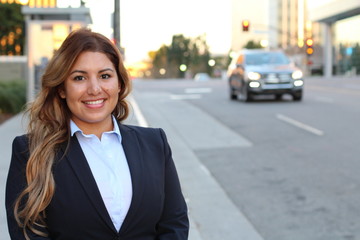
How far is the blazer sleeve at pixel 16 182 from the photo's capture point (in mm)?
2197

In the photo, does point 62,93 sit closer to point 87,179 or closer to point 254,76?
point 87,179

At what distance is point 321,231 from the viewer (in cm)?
563

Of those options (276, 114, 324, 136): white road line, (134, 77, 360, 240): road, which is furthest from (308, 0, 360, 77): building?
(276, 114, 324, 136): white road line

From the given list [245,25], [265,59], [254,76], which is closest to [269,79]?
[254,76]

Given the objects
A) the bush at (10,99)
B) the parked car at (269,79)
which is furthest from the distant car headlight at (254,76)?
the bush at (10,99)

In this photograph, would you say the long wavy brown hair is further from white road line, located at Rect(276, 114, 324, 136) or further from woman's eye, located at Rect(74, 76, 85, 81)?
white road line, located at Rect(276, 114, 324, 136)

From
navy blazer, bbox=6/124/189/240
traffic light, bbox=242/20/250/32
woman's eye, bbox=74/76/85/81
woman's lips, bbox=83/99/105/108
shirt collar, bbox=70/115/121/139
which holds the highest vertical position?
traffic light, bbox=242/20/250/32

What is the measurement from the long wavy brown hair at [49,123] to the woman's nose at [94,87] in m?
0.10

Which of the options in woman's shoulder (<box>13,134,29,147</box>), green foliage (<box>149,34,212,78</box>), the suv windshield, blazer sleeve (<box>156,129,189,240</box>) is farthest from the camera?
the suv windshield

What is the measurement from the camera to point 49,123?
232cm

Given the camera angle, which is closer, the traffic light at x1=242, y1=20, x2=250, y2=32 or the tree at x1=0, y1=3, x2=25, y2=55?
the traffic light at x1=242, y1=20, x2=250, y2=32

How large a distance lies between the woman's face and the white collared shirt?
6 centimetres

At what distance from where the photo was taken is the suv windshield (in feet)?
63.5

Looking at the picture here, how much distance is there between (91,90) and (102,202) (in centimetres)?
44
